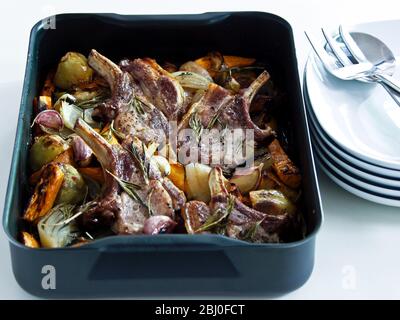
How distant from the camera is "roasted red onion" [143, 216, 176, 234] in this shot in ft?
6.66

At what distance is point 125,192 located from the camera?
211 cm

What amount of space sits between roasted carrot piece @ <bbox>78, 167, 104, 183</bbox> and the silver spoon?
79cm

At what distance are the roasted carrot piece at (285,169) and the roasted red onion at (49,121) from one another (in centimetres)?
54

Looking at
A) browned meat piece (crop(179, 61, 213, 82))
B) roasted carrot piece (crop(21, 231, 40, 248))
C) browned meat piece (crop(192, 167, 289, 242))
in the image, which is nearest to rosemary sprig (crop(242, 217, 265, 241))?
browned meat piece (crop(192, 167, 289, 242))

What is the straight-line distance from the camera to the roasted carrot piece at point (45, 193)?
2105mm

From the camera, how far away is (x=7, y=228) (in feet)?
6.39

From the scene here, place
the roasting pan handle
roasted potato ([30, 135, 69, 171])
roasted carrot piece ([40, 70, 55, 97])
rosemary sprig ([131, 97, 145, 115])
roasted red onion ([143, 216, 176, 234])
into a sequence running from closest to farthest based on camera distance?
the roasting pan handle → roasted red onion ([143, 216, 176, 234]) → roasted potato ([30, 135, 69, 171]) → rosemary sprig ([131, 97, 145, 115]) → roasted carrot piece ([40, 70, 55, 97])

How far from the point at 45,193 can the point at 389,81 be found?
95 centimetres

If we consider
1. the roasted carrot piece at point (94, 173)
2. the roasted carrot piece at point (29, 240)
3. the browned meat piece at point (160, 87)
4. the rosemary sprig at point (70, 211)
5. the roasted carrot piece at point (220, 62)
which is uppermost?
the roasted carrot piece at point (220, 62)

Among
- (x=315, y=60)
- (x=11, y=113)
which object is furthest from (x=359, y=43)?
(x=11, y=113)

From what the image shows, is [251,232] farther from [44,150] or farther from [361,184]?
[44,150]

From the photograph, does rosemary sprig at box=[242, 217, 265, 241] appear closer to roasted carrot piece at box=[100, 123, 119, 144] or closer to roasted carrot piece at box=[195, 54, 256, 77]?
roasted carrot piece at box=[100, 123, 119, 144]

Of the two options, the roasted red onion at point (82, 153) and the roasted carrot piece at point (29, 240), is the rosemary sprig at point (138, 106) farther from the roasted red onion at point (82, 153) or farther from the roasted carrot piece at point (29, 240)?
the roasted carrot piece at point (29, 240)

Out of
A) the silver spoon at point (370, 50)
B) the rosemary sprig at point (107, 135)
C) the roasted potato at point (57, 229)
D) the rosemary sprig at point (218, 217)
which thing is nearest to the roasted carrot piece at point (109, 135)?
the rosemary sprig at point (107, 135)
